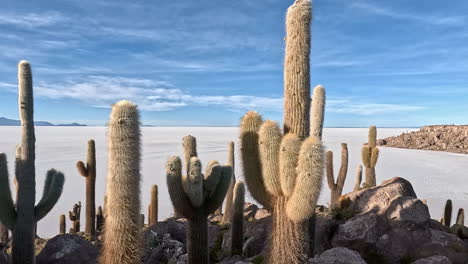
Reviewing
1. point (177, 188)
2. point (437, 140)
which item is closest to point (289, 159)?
point (177, 188)

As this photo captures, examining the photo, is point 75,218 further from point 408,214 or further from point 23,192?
point 408,214

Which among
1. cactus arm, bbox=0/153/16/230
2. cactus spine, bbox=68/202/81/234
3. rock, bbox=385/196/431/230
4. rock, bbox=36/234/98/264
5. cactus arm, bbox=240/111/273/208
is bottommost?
cactus spine, bbox=68/202/81/234

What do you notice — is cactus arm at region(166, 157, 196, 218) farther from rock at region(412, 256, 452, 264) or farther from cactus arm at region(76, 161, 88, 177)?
cactus arm at region(76, 161, 88, 177)

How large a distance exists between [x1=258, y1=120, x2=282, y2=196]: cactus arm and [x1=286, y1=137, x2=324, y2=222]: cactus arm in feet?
1.34

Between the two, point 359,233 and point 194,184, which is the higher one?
point 194,184

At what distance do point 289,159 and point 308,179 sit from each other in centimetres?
42

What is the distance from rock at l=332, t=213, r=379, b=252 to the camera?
323 inches

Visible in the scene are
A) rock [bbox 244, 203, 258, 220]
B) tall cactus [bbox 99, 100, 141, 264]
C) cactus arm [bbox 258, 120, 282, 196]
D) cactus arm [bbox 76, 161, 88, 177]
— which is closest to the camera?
tall cactus [bbox 99, 100, 141, 264]

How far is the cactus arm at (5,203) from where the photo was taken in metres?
7.26

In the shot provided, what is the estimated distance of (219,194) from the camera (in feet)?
22.4

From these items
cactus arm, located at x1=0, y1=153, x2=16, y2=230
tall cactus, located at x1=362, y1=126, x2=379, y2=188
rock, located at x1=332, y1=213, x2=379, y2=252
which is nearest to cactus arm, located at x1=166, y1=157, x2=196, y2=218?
cactus arm, located at x1=0, y1=153, x2=16, y2=230

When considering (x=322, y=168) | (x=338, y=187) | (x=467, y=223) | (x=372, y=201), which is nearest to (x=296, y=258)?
(x=322, y=168)

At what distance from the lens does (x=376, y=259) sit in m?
8.16

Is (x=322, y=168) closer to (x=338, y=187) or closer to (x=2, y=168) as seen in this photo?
(x=2, y=168)
